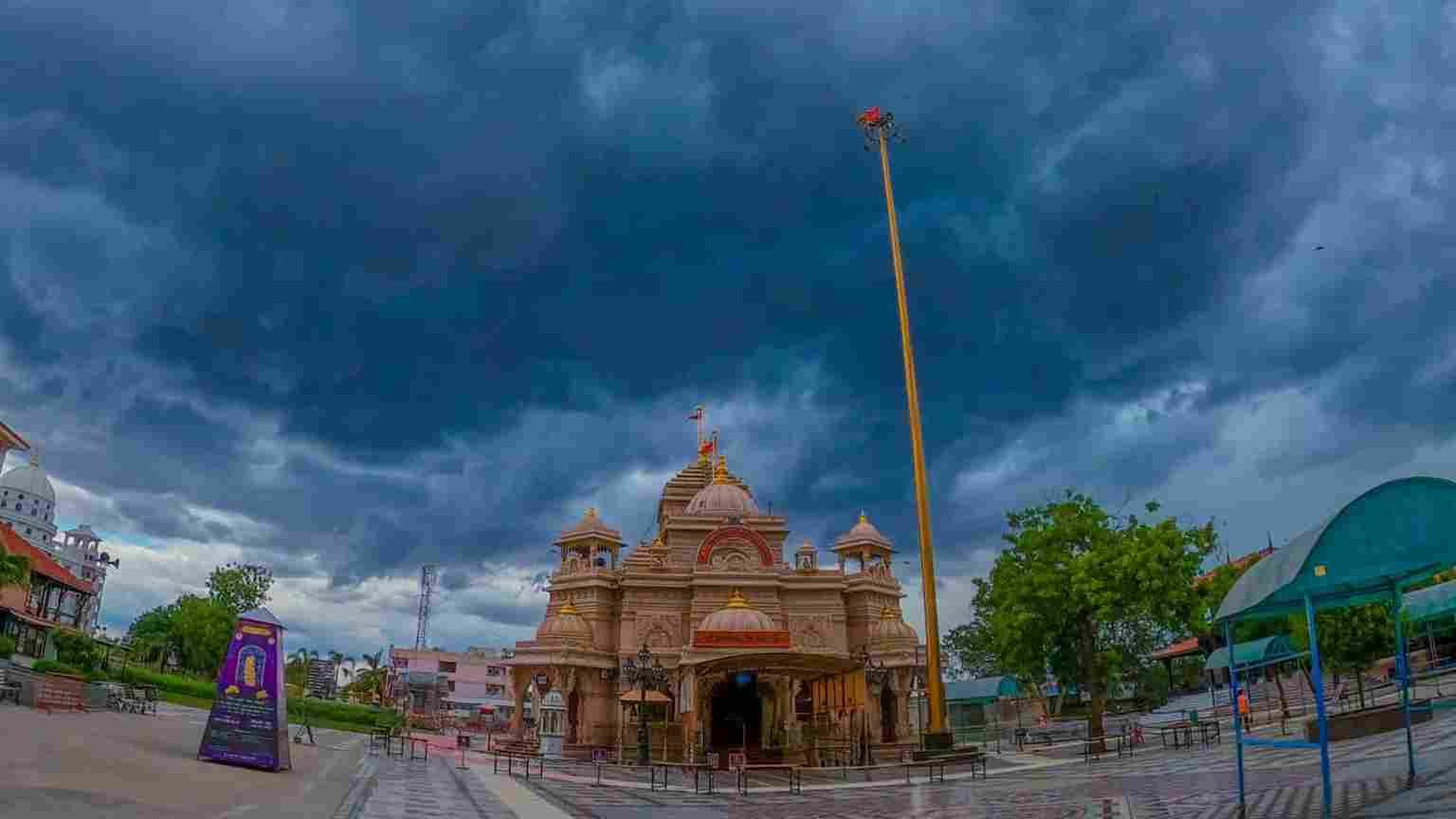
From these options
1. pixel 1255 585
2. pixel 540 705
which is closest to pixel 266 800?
pixel 1255 585

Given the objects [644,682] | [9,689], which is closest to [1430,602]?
[644,682]

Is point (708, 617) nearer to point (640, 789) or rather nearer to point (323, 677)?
point (640, 789)

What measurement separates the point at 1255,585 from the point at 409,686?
292 feet

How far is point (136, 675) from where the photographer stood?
4700cm

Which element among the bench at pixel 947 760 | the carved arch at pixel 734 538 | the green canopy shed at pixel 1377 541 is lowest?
the bench at pixel 947 760

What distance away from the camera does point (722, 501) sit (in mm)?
48250

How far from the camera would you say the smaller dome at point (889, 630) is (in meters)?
42.7

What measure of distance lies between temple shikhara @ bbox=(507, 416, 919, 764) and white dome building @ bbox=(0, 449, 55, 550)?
63.3 meters

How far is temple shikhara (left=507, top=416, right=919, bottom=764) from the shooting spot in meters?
35.6

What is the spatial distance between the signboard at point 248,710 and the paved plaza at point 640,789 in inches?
24.3

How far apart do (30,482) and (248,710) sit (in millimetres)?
86896

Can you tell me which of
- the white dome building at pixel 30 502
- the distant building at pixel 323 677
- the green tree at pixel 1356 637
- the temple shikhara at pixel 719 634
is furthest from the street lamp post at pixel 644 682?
the distant building at pixel 323 677

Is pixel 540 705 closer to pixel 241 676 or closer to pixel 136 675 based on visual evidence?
pixel 241 676

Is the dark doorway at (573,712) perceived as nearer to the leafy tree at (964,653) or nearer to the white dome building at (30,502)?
the leafy tree at (964,653)
